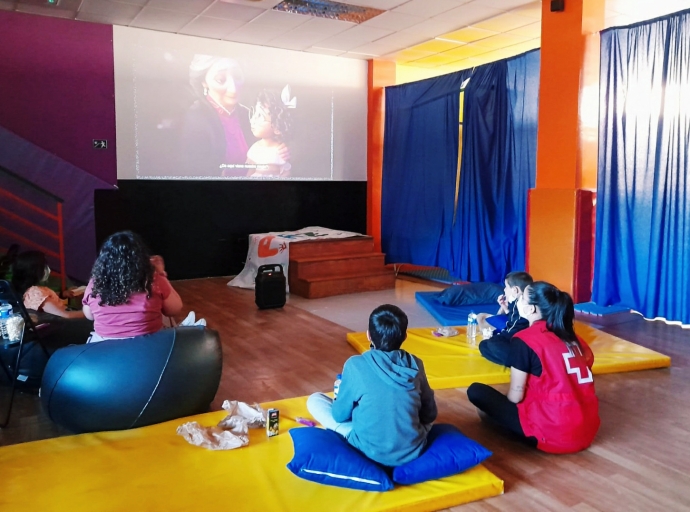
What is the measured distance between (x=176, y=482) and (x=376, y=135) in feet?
22.9

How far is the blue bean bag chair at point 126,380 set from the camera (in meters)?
2.68

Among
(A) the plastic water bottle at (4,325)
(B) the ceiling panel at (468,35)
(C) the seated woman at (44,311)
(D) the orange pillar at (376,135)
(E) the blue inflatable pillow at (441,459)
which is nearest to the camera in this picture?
(E) the blue inflatable pillow at (441,459)

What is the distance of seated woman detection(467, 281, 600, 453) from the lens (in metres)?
2.55

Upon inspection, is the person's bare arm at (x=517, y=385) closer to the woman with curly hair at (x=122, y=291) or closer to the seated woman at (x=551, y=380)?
the seated woman at (x=551, y=380)

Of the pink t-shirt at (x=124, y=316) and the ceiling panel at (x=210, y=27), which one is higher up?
the ceiling panel at (x=210, y=27)

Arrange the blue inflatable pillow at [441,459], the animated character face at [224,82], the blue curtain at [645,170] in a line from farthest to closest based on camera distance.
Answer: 1. the animated character face at [224,82]
2. the blue curtain at [645,170]
3. the blue inflatable pillow at [441,459]

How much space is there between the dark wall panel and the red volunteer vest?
18.6 feet

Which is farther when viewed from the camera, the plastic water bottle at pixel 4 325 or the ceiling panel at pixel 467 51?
the ceiling panel at pixel 467 51

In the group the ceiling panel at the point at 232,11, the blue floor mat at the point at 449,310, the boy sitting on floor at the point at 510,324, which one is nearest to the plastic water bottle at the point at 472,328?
the boy sitting on floor at the point at 510,324

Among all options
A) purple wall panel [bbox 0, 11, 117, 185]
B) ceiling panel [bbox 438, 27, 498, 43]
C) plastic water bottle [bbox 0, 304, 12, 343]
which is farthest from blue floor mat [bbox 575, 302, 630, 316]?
purple wall panel [bbox 0, 11, 117, 185]

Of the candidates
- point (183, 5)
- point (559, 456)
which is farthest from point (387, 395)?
point (183, 5)

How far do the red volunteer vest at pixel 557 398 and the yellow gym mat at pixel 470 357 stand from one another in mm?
924

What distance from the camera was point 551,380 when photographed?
2564 millimetres

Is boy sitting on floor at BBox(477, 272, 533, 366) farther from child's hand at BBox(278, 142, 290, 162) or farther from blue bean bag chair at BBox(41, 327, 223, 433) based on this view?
child's hand at BBox(278, 142, 290, 162)
